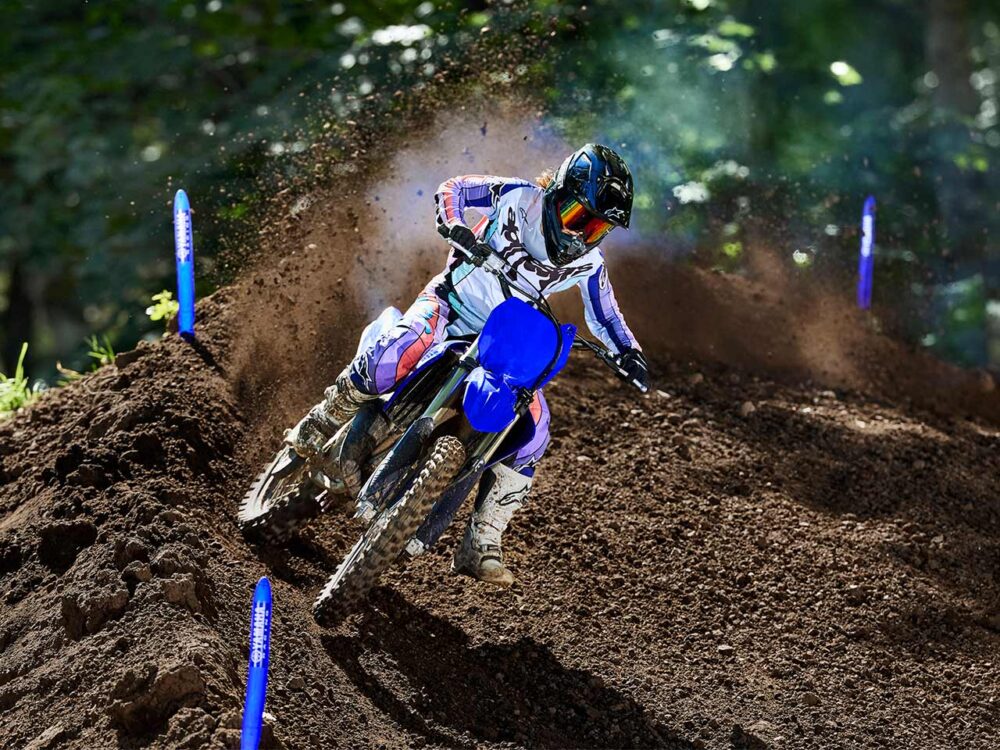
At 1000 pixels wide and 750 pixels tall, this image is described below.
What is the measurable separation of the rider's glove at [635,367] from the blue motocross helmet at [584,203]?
57 centimetres

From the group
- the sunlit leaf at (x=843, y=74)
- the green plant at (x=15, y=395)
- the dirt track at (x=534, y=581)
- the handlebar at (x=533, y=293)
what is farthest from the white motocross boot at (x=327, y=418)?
the sunlit leaf at (x=843, y=74)

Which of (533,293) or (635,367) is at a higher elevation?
(533,293)

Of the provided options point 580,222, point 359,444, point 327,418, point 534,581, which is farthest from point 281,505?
point 580,222

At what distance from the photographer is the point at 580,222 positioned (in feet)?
20.1

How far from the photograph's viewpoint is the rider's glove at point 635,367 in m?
6.41

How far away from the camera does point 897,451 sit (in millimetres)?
9117

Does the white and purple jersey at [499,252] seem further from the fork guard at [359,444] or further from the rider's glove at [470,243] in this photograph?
the fork guard at [359,444]

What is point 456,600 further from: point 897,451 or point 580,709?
point 897,451

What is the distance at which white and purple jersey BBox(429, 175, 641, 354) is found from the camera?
627cm

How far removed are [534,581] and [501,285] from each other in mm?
1743

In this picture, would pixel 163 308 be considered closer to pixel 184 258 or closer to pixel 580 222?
pixel 184 258

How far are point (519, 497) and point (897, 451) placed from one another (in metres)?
3.60

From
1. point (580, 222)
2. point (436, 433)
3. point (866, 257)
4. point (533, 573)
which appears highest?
point (580, 222)

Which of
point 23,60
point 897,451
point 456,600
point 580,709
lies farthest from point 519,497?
point 23,60
